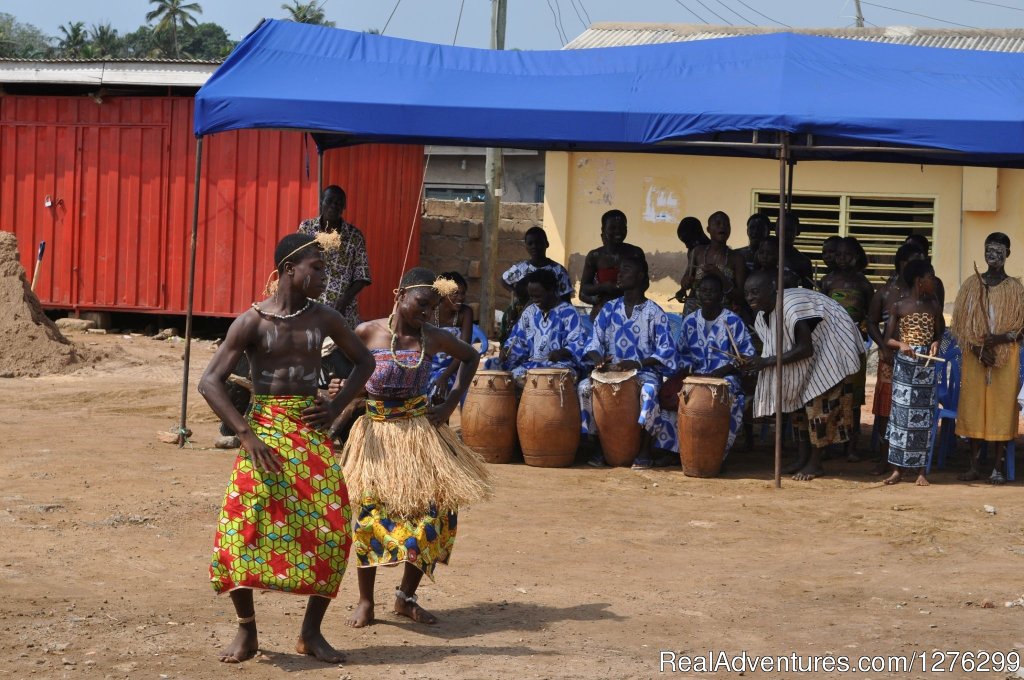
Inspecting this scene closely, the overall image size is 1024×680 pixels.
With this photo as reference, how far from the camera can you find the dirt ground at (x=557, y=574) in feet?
16.5

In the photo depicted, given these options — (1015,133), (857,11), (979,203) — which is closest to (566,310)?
(1015,133)

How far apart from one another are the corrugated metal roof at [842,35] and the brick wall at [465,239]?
9.43 ft

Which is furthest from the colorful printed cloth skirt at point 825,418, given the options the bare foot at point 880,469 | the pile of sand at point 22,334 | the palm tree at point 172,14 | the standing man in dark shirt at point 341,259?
the palm tree at point 172,14

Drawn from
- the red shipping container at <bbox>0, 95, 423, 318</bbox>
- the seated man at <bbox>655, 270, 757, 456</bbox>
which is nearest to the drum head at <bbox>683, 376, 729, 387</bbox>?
the seated man at <bbox>655, 270, 757, 456</bbox>

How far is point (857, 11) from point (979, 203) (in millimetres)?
22153

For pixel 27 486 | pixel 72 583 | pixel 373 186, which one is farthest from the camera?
pixel 373 186

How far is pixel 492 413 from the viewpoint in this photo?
959cm

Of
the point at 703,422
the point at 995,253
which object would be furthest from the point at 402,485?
the point at 995,253

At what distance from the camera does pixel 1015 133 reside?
8508 millimetres

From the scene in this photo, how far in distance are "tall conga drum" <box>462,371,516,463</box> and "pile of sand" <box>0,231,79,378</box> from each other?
5387mm

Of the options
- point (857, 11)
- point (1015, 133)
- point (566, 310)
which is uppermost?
point (857, 11)

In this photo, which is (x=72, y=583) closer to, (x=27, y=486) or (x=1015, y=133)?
(x=27, y=486)

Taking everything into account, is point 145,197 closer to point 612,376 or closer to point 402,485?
point 612,376

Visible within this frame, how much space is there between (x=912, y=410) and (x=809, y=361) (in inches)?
30.6
